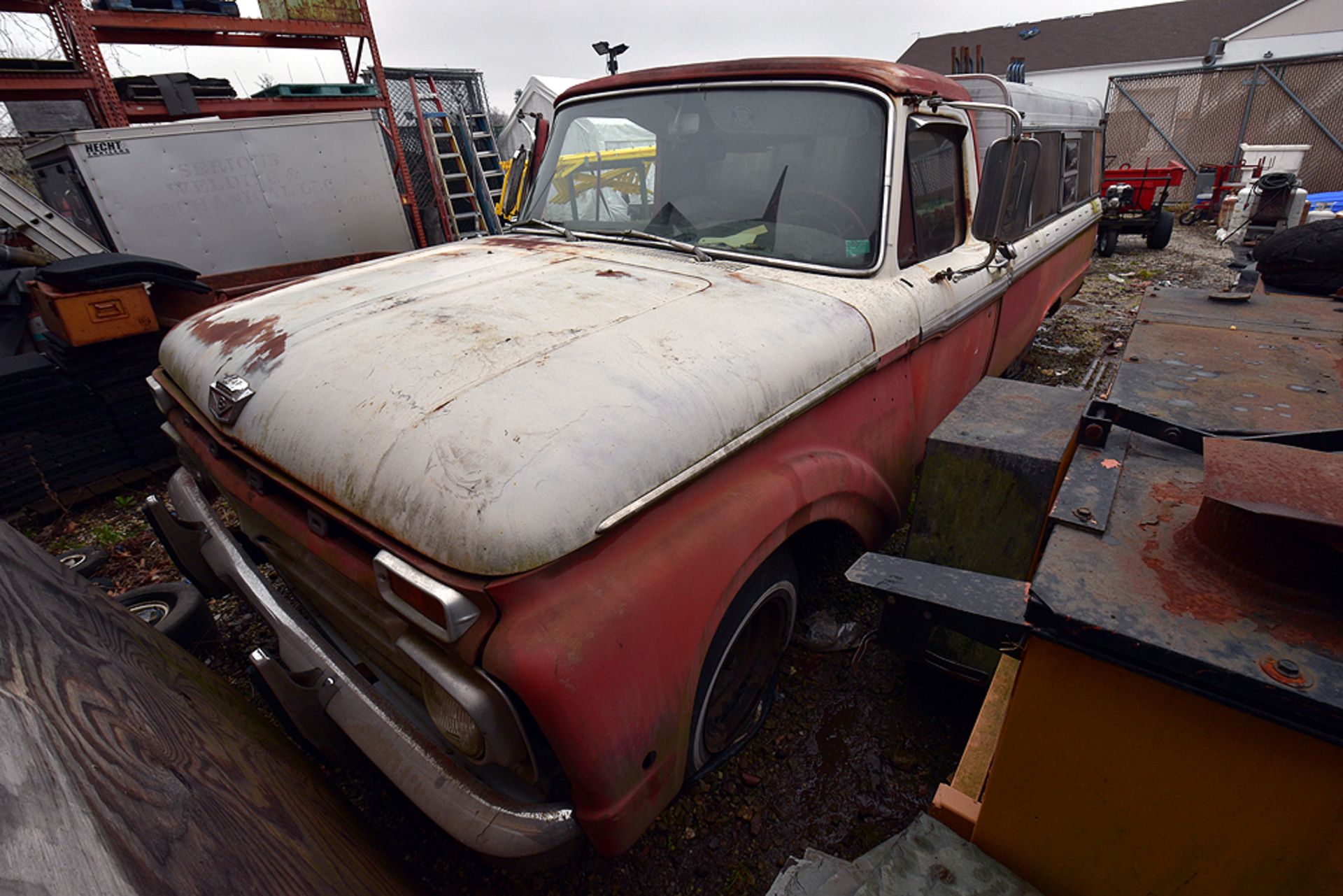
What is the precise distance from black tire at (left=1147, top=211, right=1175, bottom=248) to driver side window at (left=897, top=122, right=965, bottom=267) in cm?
951

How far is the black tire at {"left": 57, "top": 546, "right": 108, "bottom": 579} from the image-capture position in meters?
3.00

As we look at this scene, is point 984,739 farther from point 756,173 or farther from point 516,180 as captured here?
point 516,180

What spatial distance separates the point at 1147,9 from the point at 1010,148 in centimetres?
3661

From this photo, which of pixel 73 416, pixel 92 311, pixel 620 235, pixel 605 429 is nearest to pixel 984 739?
pixel 605 429

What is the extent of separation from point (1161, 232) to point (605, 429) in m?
11.9

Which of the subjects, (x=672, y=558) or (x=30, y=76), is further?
(x=30, y=76)

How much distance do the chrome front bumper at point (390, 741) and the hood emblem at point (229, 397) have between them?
512 mm

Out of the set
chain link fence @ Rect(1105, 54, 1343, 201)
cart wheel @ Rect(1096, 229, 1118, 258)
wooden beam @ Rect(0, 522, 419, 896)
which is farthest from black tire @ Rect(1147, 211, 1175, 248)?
wooden beam @ Rect(0, 522, 419, 896)

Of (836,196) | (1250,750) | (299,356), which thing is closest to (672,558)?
(1250,750)

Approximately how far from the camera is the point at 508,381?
4.63ft

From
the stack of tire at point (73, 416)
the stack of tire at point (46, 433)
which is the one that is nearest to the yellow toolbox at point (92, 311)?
the stack of tire at point (73, 416)

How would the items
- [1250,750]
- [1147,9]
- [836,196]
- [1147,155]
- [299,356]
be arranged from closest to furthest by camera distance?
[1250,750]
[299,356]
[836,196]
[1147,155]
[1147,9]

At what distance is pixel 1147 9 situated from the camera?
89.8 ft

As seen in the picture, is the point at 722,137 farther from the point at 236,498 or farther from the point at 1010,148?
the point at 236,498
